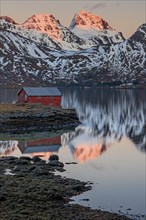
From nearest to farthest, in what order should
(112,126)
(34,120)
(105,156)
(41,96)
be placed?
(105,156), (34,120), (112,126), (41,96)

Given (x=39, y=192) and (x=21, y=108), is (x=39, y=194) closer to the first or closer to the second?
(x=39, y=192)

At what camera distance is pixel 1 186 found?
3747cm

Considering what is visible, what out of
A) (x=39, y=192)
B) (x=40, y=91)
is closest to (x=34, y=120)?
(x=40, y=91)

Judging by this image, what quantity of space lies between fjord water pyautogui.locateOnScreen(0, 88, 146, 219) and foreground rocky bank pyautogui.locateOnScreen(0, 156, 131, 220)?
168 centimetres

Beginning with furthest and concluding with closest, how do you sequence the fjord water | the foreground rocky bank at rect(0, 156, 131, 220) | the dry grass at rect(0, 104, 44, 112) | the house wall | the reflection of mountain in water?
1. the house wall
2. the dry grass at rect(0, 104, 44, 112)
3. the reflection of mountain in water
4. the fjord water
5. the foreground rocky bank at rect(0, 156, 131, 220)

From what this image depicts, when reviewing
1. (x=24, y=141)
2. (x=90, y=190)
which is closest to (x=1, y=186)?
(x=90, y=190)

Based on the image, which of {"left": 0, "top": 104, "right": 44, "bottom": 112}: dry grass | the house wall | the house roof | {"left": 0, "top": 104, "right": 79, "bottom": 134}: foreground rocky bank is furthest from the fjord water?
the house wall

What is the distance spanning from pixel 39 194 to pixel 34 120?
5184 centimetres

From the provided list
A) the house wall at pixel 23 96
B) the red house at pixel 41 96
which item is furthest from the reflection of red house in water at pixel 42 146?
the house wall at pixel 23 96

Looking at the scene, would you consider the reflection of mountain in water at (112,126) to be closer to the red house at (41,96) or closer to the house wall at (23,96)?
the red house at (41,96)

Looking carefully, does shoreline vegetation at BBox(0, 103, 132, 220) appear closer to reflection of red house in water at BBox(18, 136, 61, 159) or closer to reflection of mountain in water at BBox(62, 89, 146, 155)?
reflection of red house in water at BBox(18, 136, 61, 159)

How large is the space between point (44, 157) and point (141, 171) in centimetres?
1409

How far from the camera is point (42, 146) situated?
66250 millimetres

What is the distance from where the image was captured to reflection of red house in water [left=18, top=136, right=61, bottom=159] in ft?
198
